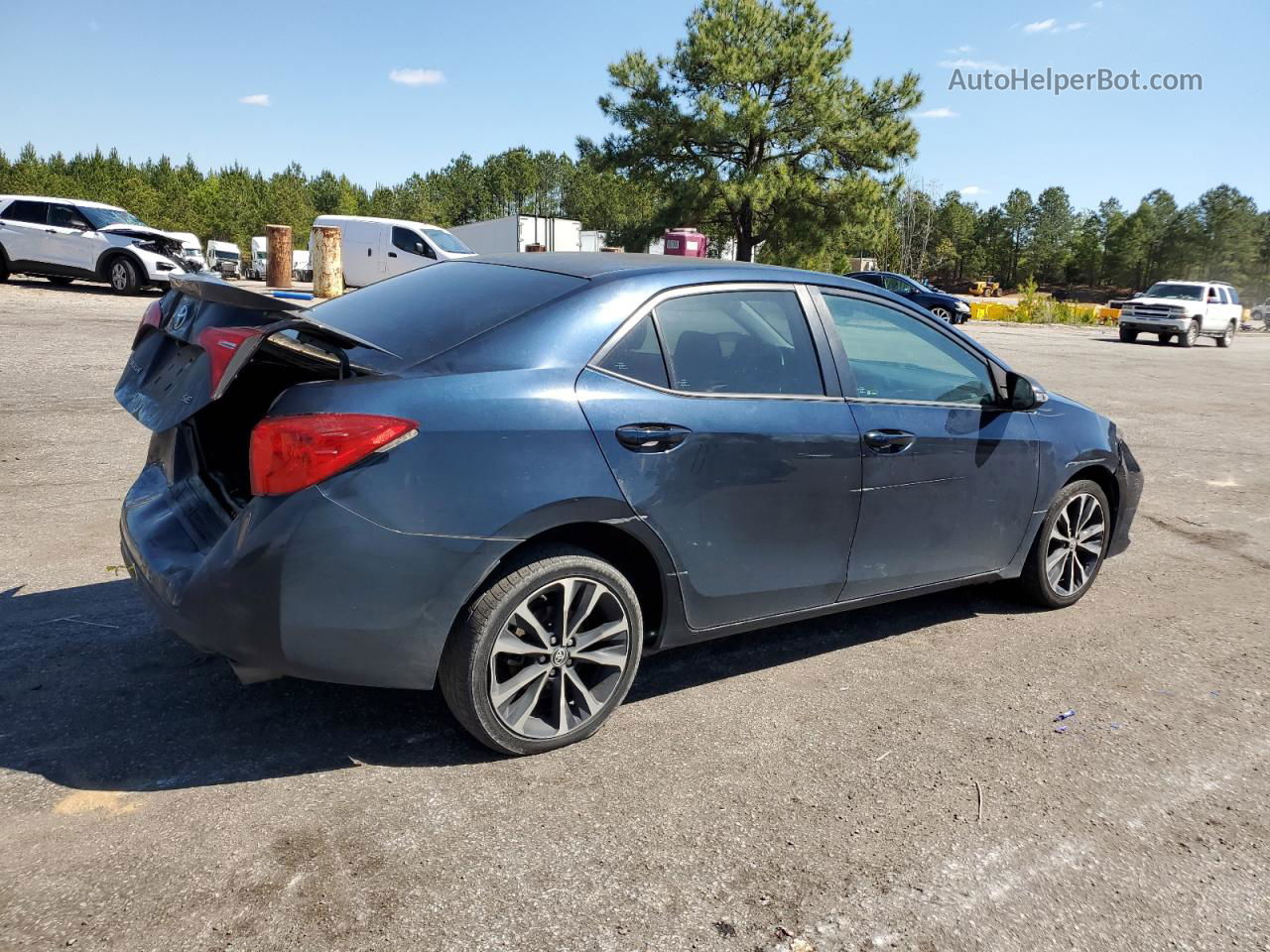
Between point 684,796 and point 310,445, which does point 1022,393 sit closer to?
point 684,796

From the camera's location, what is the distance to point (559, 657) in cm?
316

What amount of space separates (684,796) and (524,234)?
3530cm

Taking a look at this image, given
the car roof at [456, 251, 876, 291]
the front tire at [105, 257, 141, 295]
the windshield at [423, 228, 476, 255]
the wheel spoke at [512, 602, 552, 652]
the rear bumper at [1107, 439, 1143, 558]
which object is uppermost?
the windshield at [423, 228, 476, 255]

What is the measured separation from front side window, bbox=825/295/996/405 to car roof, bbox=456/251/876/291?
0.52 ft

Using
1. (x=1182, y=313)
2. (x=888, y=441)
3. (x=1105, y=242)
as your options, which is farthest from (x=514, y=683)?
(x=1105, y=242)

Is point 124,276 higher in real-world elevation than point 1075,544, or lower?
higher

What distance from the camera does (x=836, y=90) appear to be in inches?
1778

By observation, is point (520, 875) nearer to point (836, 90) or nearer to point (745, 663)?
point (745, 663)

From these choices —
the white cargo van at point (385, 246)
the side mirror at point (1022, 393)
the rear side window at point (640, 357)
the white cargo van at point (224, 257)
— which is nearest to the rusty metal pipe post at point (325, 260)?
the white cargo van at point (385, 246)

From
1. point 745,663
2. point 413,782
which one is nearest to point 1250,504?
point 745,663

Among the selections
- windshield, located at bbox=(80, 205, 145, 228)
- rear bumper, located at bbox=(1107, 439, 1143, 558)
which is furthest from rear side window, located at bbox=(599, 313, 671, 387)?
windshield, located at bbox=(80, 205, 145, 228)

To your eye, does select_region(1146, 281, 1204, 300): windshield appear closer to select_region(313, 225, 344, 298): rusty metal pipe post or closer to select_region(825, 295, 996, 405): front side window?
select_region(313, 225, 344, 298): rusty metal pipe post

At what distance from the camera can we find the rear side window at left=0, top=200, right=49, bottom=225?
1906 cm

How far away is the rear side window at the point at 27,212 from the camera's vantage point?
62.5 feet
